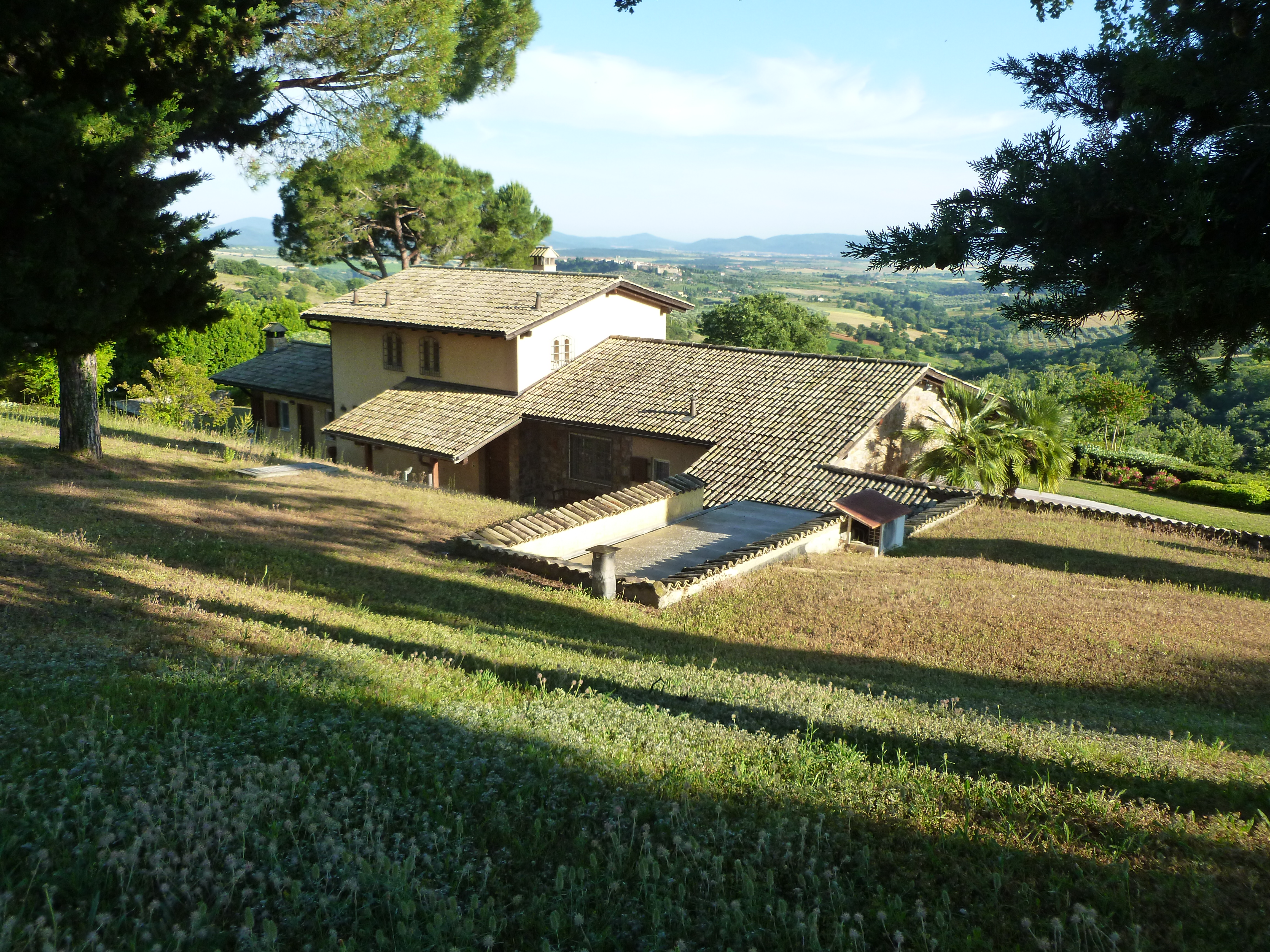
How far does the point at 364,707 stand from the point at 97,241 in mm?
8382

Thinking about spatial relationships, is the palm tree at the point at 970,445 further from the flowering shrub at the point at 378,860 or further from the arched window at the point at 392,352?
the flowering shrub at the point at 378,860

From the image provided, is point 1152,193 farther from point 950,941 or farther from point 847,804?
point 950,941

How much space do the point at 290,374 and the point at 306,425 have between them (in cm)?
234

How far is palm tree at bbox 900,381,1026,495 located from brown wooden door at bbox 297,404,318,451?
22234 mm

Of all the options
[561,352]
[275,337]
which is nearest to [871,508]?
[561,352]

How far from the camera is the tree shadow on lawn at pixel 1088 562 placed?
1459cm

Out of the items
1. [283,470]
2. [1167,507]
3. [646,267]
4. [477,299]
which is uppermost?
[646,267]

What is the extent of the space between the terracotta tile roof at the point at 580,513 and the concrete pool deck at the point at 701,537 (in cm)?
67

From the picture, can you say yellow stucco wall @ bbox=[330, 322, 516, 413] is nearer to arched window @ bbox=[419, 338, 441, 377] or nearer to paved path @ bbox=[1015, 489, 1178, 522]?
arched window @ bbox=[419, 338, 441, 377]

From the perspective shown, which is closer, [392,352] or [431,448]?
[431,448]

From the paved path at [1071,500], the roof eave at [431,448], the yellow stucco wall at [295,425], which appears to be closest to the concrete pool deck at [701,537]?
the roof eave at [431,448]

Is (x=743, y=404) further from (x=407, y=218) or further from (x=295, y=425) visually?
(x=407, y=218)

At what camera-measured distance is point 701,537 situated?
705 inches

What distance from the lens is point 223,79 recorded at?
13.5 metres
